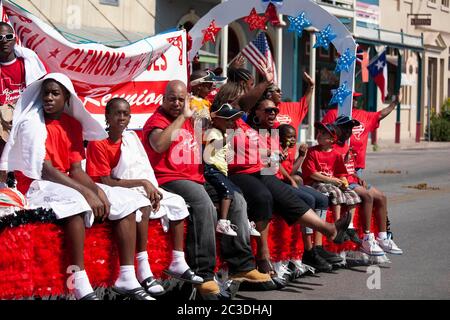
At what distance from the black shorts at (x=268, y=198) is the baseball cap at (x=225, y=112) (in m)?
0.57

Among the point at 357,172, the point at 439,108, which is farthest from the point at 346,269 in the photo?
the point at 439,108

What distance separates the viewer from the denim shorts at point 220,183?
272 inches

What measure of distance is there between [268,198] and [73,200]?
2.11 metres

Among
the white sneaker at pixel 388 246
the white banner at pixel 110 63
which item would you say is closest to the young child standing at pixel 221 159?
the white banner at pixel 110 63

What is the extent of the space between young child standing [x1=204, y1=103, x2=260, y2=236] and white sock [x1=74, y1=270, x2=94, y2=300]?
147cm

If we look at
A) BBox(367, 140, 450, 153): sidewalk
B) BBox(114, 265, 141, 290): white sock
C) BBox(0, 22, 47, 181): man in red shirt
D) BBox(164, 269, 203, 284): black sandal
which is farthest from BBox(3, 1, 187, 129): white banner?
BBox(367, 140, 450, 153): sidewalk

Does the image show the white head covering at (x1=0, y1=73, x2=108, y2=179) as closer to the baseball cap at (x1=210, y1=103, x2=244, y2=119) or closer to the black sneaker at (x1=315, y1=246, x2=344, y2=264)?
the baseball cap at (x1=210, y1=103, x2=244, y2=119)

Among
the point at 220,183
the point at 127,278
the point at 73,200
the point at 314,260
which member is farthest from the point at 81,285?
the point at 314,260

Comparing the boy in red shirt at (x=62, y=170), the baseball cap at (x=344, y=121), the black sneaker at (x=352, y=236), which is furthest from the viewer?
the baseball cap at (x=344, y=121)

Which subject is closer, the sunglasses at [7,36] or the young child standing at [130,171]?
the young child standing at [130,171]

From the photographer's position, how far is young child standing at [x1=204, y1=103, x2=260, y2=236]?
6.89 metres

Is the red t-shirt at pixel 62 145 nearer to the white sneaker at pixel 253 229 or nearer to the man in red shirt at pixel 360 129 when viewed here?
the white sneaker at pixel 253 229

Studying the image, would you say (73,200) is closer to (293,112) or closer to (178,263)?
(178,263)
